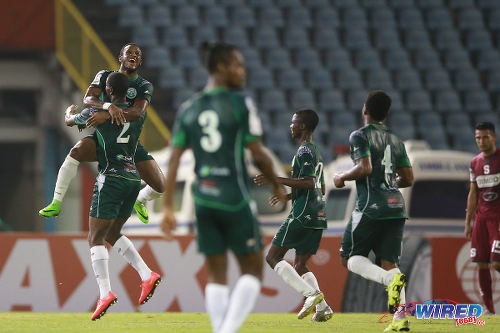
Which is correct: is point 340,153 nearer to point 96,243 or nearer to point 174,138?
point 96,243

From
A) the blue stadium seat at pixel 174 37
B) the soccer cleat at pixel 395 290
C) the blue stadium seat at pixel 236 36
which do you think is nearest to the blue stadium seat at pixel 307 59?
the blue stadium seat at pixel 236 36

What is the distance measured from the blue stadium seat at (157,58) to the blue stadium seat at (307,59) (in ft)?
10.6

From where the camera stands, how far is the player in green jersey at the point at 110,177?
8.55 metres

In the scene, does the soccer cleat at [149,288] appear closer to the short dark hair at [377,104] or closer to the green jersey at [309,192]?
the green jersey at [309,192]

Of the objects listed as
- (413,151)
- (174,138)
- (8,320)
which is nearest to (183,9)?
(413,151)

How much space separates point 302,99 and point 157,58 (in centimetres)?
333

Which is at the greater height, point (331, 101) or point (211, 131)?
point (331, 101)

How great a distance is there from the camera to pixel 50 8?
20.0 metres

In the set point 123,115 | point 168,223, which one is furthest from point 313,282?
point 168,223

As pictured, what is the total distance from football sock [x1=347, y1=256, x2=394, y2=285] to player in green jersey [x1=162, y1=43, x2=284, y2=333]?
7.17 feet

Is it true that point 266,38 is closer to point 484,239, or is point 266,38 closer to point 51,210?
point 484,239

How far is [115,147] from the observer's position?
8.59m

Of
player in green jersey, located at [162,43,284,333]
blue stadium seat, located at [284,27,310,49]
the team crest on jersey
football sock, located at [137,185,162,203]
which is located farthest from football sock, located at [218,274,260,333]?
blue stadium seat, located at [284,27,310,49]

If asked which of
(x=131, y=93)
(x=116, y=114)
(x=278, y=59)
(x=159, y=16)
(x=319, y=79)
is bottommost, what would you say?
(x=116, y=114)
